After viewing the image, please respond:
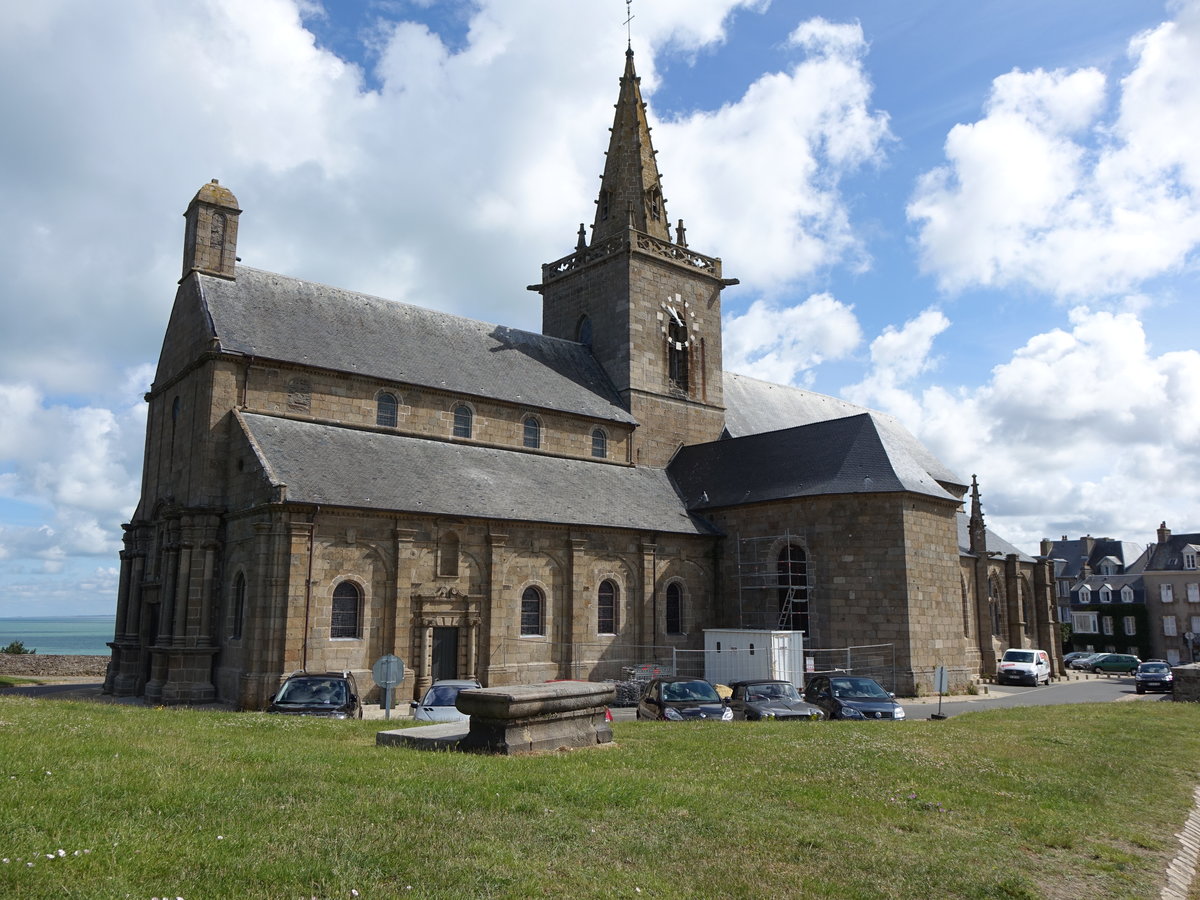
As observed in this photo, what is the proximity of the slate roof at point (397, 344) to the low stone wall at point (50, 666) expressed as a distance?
18357 millimetres

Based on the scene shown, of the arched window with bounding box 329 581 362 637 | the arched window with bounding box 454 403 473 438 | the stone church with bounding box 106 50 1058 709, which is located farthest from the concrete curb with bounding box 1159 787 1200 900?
the arched window with bounding box 454 403 473 438

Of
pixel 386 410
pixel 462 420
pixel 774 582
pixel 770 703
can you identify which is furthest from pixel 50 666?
pixel 770 703

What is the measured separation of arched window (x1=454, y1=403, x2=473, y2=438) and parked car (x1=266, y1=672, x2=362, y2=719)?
42.6 ft

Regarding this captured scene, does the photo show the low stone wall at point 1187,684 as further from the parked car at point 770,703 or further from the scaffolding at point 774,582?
the parked car at point 770,703

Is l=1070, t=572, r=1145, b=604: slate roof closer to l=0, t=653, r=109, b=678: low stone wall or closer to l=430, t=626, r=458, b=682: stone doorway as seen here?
l=430, t=626, r=458, b=682: stone doorway

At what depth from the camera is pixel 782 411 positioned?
4534cm

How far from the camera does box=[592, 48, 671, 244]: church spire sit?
39812 millimetres

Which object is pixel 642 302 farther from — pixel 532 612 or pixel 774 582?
pixel 532 612

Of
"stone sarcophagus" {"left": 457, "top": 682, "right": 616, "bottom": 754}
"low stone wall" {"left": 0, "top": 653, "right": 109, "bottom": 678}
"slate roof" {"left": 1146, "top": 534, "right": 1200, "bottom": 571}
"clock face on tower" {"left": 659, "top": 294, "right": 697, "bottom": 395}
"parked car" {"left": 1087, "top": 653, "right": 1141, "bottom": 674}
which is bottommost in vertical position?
"parked car" {"left": 1087, "top": 653, "right": 1141, "bottom": 674}

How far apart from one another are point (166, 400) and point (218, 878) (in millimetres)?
27314

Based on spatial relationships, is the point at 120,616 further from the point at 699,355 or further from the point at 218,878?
the point at 218,878

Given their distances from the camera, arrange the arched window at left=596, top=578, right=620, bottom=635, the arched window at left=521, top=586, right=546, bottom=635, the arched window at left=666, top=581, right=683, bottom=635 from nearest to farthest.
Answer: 1. the arched window at left=521, top=586, right=546, bottom=635
2. the arched window at left=596, top=578, right=620, bottom=635
3. the arched window at left=666, top=581, right=683, bottom=635

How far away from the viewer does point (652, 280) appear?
38.5 m

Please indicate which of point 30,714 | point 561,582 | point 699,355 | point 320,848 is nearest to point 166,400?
point 561,582
